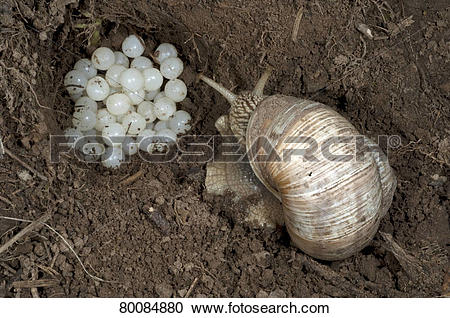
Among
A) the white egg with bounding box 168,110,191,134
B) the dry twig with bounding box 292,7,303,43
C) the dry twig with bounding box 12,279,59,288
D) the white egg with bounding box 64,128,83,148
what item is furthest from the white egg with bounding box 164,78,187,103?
the dry twig with bounding box 12,279,59,288

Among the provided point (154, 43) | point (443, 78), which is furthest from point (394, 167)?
point (154, 43)

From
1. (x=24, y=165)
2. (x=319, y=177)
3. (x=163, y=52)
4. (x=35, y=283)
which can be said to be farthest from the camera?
(x=163, y=52)

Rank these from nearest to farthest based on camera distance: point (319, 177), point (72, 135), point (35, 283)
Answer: point (319, 177) < point (35, 283) < point (72, 135)

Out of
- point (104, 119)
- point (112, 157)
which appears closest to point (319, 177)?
point (112, 157)

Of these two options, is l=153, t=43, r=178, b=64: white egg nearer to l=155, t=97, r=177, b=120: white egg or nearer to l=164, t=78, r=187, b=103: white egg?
l=164, t=78, r=187, b=103: white egg

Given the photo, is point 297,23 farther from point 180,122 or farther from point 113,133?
point 113,133
